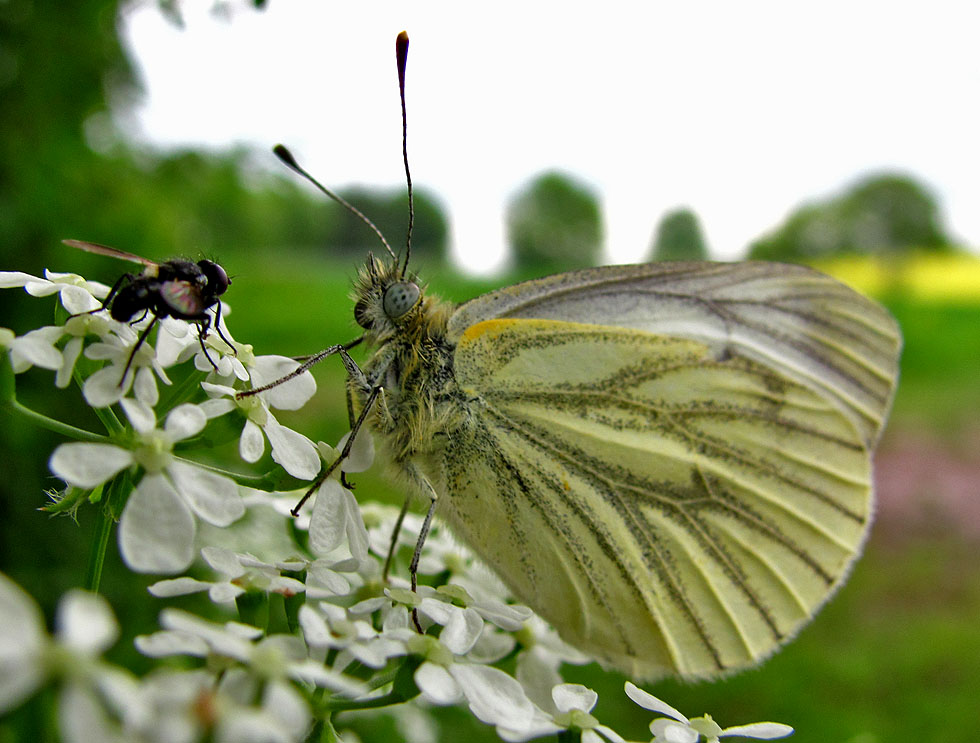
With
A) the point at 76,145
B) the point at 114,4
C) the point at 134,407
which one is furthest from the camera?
the point at 76,145

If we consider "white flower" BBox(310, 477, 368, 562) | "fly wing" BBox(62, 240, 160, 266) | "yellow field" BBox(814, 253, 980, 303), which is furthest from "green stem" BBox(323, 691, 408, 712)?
"yellow field" BBox(814, 253, 980, 303)

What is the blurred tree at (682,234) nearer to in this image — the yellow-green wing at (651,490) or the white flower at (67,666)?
the yellow-green wing at (651,490)

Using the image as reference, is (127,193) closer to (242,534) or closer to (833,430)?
(242,534)

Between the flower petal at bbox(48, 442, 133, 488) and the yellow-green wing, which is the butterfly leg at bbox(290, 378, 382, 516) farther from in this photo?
the flower petal at bbox(48, 442, 133, 488)

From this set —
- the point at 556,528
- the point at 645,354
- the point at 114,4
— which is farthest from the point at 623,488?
the point at 114,4

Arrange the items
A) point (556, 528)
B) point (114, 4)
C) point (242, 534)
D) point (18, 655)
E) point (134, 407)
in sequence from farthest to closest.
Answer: point (114, 4), point (242, 534), point (556, 528), point (134, 407), point (18, 655)

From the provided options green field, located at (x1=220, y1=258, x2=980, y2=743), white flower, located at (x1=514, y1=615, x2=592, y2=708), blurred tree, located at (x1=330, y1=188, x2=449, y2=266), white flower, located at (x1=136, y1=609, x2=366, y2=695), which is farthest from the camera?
blurred tree, located at (x1=330, y1=188, x2=449, y2=266)
